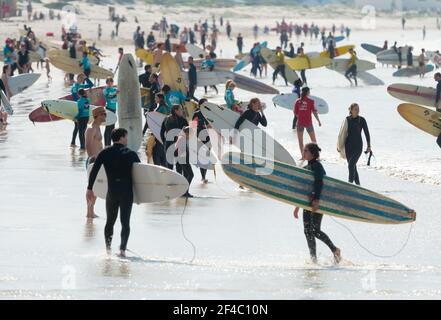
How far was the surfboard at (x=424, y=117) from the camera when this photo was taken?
2158cm

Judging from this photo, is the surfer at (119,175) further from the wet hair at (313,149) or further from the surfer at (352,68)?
the surfer at (352,68)

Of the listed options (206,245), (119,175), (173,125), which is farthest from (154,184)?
(173,125)

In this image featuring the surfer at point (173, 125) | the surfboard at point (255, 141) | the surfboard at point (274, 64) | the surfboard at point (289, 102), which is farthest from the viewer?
the surfboard at point (274, 64)

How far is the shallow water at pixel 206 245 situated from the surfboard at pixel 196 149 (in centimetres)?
→ 40

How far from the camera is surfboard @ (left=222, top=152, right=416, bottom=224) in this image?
39.3ft

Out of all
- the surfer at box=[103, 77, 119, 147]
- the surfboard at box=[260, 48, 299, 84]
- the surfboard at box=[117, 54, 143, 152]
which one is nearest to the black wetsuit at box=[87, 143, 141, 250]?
the surfboard at box=[117, 54, 143, 152]

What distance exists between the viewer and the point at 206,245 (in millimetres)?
12469

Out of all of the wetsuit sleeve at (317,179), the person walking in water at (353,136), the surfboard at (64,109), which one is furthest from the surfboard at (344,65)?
the wetsuit sleeve at (317,179)

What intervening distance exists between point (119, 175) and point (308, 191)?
6.30 ft

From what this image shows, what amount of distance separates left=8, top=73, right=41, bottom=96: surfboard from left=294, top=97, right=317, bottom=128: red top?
11.6m

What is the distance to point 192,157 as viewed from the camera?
16.2 m
